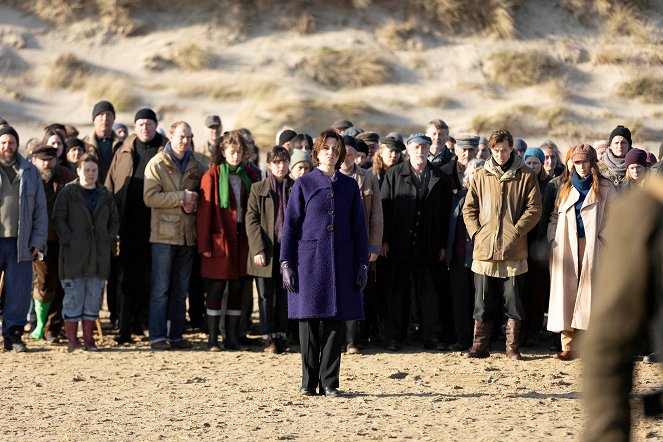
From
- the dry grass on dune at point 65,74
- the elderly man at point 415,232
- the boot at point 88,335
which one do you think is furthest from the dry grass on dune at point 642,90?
the boot at point 88,335

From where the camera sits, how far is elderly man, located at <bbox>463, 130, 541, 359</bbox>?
1049 cm

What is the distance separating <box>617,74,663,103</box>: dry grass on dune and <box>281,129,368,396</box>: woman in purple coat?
46.3ft

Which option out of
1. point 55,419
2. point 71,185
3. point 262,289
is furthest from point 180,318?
point 55,419

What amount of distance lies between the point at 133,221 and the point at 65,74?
10411mm

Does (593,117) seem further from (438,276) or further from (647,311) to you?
(647,311)

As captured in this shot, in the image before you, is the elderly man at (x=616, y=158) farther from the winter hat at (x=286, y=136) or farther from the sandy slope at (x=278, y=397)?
the winter hat at (x=286, y=136)

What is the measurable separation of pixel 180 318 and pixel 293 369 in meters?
1.84

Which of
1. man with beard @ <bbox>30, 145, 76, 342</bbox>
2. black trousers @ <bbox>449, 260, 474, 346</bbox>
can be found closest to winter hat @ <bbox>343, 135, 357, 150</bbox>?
black trousers @ <bbox>449, 260, 474, 346</bbox>

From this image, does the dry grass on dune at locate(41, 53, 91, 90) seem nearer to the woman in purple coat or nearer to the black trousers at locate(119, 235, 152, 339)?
the black trousers at locate(119, 235, 152, 339)

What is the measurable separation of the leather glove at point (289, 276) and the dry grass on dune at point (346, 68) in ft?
43.0

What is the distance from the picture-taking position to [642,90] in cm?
2173

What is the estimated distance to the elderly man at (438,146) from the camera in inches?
481

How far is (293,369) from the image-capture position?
10.1 metres

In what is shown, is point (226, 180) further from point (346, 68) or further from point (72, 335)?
point (346, 68)
